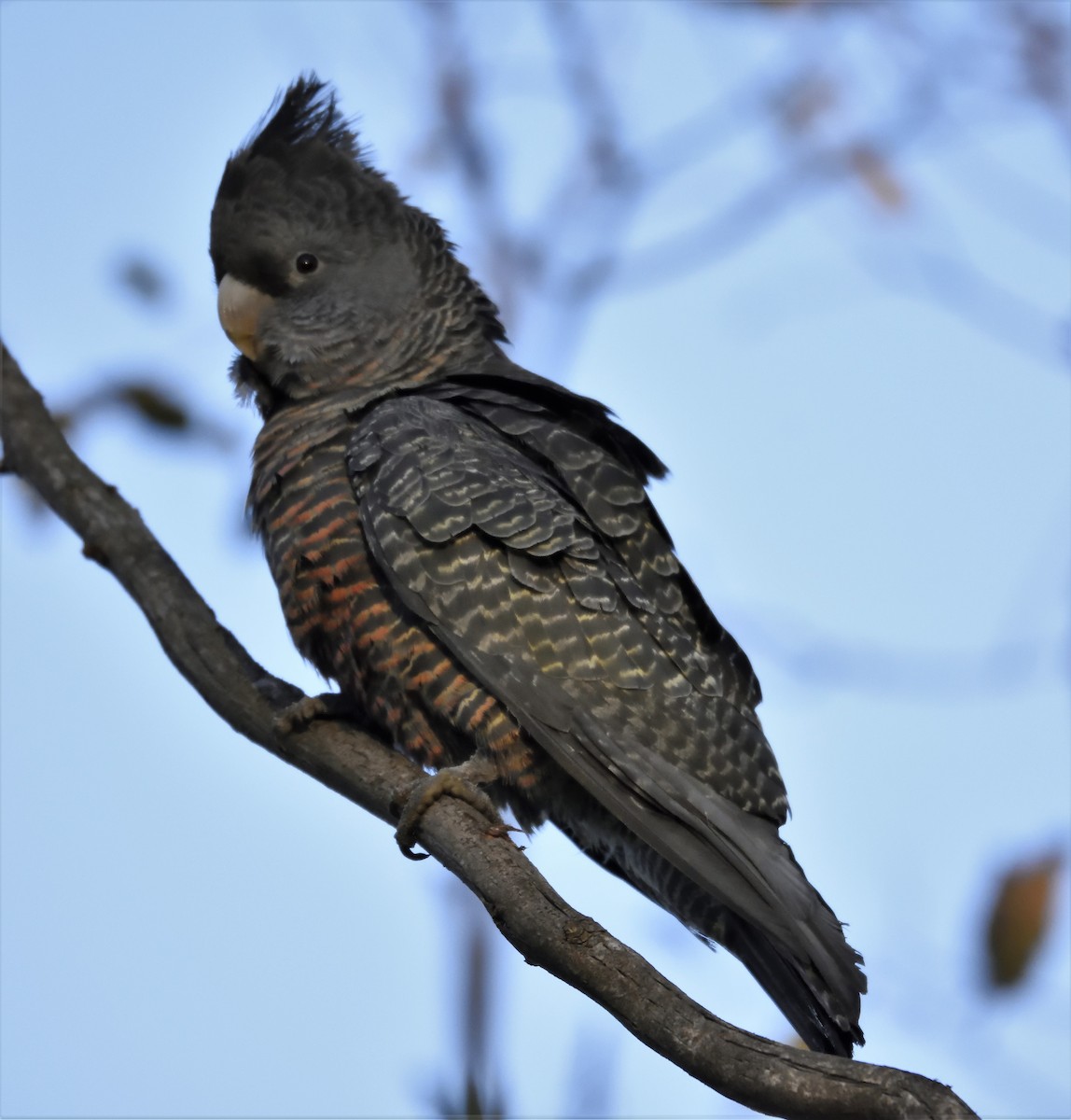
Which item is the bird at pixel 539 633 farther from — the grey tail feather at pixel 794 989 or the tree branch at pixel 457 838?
the tree branch at pixel 457 838

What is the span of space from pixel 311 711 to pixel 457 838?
3.60ft

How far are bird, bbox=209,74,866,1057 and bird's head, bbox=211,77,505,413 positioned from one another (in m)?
0.04

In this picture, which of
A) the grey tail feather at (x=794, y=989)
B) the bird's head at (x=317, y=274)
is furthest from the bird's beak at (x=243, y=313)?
the grey tail feather at (x=794, y=989)

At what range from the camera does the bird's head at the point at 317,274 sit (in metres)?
6.38

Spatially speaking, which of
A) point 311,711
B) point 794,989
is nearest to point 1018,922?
point 794,989

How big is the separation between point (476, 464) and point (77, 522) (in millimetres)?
1591

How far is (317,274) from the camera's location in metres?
6.52

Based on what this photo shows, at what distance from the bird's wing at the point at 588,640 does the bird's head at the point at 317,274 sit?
82 centimetres

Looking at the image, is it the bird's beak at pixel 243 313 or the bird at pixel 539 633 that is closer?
the bird at pixel 539 633

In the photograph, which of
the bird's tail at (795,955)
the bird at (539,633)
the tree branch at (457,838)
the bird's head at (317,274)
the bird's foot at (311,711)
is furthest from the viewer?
the bird's head at (317,274)

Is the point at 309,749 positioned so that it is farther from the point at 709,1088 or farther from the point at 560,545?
the point at 709,1088

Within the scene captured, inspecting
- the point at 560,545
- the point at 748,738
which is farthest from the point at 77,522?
the point at 748,738

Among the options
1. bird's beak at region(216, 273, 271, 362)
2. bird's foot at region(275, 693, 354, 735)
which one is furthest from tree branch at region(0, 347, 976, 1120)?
bird's beak at region(216, 273, 271, 362)

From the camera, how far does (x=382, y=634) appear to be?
211 inches
